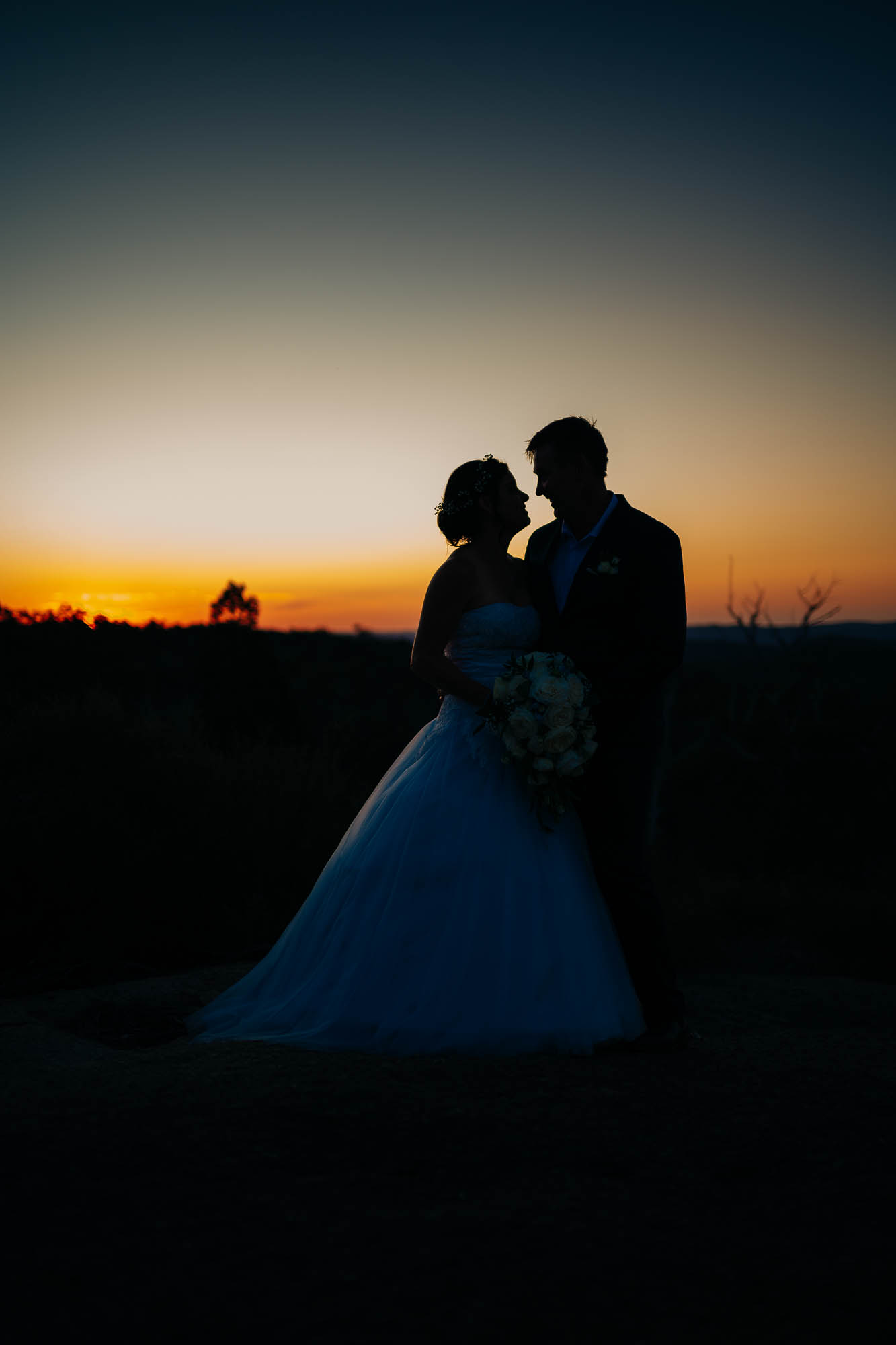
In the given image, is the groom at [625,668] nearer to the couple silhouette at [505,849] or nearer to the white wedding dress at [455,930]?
the couple silhouette at [505,849]

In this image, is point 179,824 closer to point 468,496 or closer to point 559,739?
point 468,496

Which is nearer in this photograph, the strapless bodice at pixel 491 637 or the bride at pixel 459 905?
the bride at pixel 459 905

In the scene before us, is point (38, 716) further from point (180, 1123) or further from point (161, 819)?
point (180, 1123)

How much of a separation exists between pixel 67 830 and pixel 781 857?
19408mm

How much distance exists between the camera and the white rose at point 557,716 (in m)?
4.31

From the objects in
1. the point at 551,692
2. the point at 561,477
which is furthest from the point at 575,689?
the point at 561,477

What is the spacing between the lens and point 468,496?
5.00 meters

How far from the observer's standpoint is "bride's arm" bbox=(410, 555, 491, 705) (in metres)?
4.84

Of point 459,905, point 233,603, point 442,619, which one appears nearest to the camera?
point 459,905

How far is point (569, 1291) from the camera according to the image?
7.85 feet

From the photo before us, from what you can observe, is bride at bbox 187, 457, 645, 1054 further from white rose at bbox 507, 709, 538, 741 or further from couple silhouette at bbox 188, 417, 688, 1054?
white rose at bbox 507, 709, 538, 741

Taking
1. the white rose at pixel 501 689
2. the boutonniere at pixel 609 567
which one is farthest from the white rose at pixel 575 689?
the boutonniere at pixel 609 567

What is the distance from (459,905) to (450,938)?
0.15 m

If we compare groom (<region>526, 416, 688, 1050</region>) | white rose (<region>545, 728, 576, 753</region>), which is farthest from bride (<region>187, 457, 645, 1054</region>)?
white rose (<region>545, 728, 576, 753</region>)
